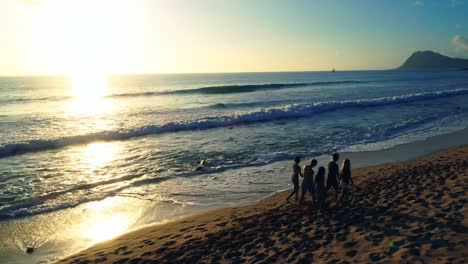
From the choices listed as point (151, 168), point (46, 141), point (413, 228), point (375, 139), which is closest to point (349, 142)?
point (375, 139)

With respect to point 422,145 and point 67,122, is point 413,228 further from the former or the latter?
point 67,122

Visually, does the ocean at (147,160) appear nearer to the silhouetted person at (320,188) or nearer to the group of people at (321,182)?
the group of people at (321,182)

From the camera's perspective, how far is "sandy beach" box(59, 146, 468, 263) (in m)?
6.67

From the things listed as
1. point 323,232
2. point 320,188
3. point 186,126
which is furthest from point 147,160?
point 323,232

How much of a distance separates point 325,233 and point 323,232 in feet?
0.24

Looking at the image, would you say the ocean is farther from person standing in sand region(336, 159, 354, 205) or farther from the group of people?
person standing in sand region(336, 159, 354, 205)

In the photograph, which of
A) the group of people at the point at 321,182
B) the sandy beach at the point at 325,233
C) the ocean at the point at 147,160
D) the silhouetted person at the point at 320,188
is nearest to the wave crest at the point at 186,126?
the ocean at the point at 147,160

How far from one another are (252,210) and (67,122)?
81.7 ft

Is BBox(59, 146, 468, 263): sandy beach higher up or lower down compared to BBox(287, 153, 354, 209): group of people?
lower down

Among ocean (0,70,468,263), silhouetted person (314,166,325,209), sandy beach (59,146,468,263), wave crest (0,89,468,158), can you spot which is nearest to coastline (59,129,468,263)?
sandy beach (59,146,468,263)

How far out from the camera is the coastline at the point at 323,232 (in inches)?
265

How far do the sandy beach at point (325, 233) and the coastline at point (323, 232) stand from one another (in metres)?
0.02

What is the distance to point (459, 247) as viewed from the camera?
6324 millimetres

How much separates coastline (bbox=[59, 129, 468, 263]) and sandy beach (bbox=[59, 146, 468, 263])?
0.05 ft
